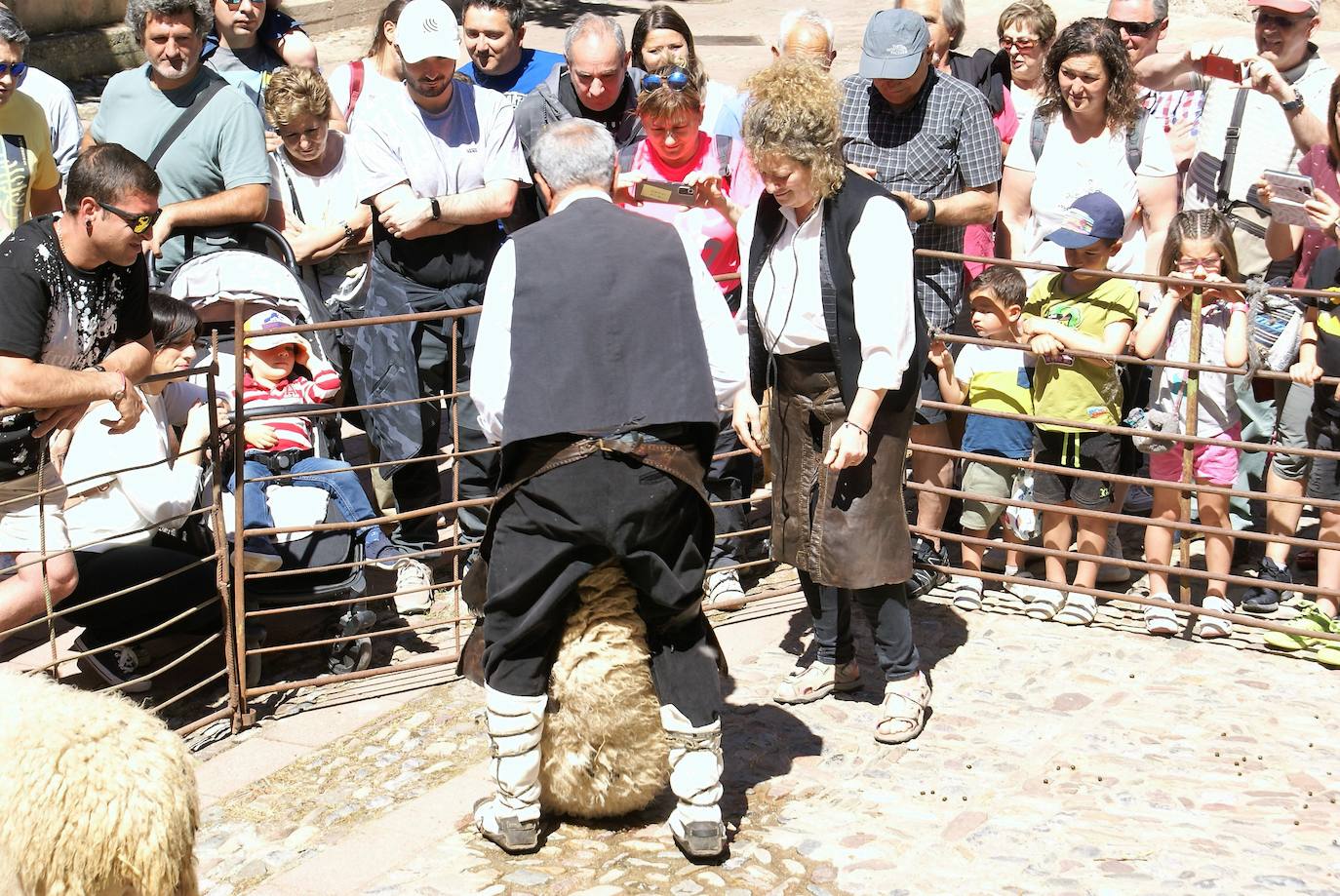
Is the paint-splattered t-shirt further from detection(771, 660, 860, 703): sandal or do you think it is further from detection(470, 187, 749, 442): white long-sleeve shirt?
detection(771, 660, 860, 703): sandal

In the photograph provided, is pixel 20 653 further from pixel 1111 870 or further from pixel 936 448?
pixel 1111 870

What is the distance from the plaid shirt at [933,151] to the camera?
6.77 m

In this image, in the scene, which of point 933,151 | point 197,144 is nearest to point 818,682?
point 933,151

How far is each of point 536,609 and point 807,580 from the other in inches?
64.8

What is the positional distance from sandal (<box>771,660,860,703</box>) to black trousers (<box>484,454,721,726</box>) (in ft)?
3.88

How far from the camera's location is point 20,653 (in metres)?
6.26

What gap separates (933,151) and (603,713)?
3305mm

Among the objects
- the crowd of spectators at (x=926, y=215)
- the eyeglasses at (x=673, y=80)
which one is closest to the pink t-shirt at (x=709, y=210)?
the crowd of spectators at (x=926, y=215)

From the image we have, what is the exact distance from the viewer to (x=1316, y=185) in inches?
254

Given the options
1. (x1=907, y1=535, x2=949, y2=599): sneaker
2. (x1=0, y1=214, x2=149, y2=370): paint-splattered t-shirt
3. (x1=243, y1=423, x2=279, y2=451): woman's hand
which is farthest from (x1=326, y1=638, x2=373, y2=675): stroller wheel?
(x1=907, y1=535, x2=949, y2=599): sneaker

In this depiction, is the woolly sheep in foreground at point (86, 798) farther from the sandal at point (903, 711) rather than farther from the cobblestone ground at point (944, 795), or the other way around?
the sandal at point (903, 711)

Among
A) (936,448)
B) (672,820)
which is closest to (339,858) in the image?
(672,820)

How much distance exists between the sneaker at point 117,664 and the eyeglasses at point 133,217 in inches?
63.4

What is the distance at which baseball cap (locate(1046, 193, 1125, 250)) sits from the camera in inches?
251
